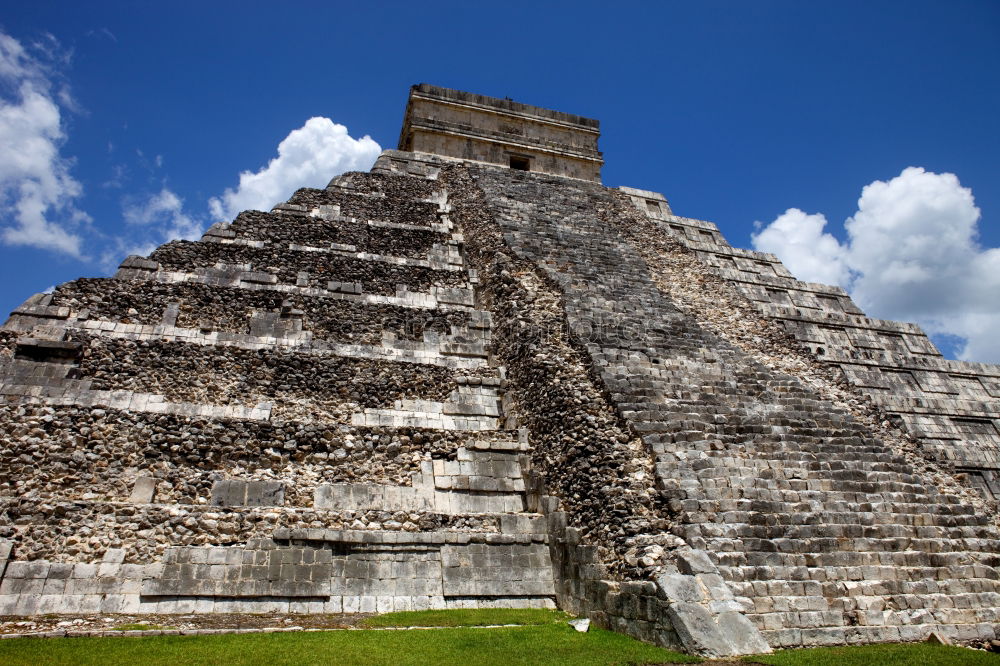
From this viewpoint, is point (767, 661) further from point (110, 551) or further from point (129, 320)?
point (129, 320)

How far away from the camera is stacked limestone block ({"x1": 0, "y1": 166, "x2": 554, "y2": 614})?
857 centimetres

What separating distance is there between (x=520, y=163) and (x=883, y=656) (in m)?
18.4

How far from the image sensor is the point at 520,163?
22.1m

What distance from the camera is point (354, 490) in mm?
9883

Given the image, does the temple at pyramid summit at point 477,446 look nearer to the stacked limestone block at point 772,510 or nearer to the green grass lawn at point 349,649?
the stacked limestone block at point 772,510

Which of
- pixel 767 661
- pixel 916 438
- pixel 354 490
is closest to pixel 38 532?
pixel 354 490

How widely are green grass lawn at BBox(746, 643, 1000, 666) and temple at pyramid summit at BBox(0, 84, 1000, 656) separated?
287 millimetres

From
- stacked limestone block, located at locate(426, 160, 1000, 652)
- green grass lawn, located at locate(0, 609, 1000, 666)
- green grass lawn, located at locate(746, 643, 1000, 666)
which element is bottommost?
green grass lawn, located at locate(746, 643, 1000, 666)

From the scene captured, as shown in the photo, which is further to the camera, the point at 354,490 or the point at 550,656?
the point at 354,490

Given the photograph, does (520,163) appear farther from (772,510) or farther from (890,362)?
(772,510)

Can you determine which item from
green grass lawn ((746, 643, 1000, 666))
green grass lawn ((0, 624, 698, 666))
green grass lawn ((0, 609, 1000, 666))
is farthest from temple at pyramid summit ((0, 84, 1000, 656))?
green grass lawn ((0, 624, 698, 666))

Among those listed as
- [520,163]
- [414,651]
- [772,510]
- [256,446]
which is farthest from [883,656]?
[520,163]

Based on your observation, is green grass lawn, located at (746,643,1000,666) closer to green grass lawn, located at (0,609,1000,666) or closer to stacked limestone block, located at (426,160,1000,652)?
green grass lawn, located at (0,609,1000,666)

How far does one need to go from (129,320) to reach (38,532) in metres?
4.28
